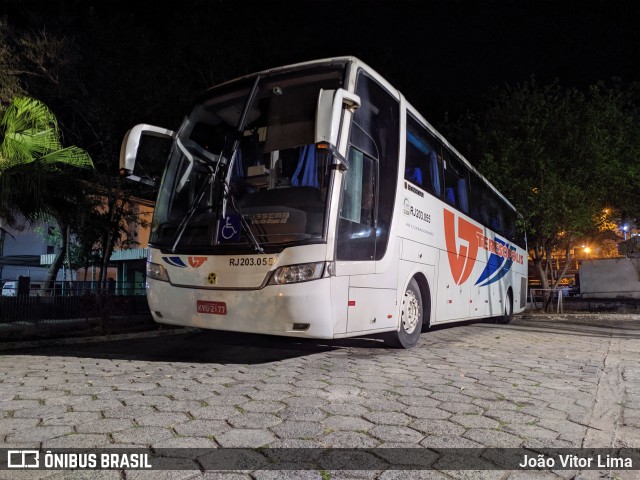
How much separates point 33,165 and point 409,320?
29.1 feet

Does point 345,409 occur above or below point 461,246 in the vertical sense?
below

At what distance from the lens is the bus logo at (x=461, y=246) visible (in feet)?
28.5

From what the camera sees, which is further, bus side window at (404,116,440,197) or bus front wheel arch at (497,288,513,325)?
bus front wheel arch at (497,288,513,325)

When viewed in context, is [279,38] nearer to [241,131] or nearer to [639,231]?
[241,131]

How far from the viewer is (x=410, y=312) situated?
286 inches

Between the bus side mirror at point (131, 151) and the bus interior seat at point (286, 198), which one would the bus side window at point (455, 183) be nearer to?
the bus interior seat at point (286, 198)

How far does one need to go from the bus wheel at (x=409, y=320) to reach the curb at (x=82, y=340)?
17.3 feet

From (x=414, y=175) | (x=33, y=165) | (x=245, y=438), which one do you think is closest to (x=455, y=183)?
(x=414, y=175)

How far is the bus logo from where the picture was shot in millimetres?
8680

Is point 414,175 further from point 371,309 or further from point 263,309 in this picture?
point 263,309

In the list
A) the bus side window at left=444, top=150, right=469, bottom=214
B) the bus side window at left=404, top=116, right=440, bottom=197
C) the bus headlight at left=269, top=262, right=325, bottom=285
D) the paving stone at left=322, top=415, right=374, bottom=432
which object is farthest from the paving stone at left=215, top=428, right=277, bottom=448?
the bus side window at left=444, top=150, right=469, bottom=214

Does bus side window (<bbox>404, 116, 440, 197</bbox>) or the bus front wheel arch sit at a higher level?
bus side window (<bbox>404, 116, 440, 197</bbox>)

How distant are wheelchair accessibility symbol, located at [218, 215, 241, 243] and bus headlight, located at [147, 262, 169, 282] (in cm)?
99

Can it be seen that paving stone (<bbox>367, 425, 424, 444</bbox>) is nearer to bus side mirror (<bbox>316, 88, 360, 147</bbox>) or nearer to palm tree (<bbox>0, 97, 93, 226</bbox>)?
bus side mirror (<bbox>316, 88, 360, 147</bbox>)
